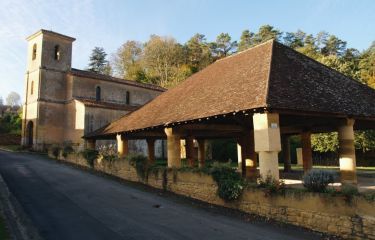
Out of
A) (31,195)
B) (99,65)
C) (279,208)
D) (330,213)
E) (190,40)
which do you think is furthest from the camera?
(99,65)

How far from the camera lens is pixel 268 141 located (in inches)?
452

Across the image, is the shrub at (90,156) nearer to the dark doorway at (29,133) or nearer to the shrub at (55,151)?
the shrub at (55,151)

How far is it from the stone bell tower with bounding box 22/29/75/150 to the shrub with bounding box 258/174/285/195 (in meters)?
31.9

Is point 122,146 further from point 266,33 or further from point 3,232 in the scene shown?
point 266,33

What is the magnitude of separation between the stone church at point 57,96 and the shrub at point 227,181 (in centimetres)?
2518

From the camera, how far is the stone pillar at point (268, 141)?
11.5m

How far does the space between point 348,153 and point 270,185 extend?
427 cm

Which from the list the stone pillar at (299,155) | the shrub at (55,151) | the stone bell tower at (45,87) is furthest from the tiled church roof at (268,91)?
the stone bell tower at (45,87)

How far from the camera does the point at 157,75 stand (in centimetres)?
6075

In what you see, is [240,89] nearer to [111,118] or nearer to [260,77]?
[260,77]

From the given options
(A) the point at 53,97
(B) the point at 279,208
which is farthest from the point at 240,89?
(A) the point at 53,97

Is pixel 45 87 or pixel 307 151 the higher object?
pixel 45 87

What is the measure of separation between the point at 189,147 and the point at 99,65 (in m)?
61.7

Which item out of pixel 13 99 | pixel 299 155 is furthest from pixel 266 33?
pixel 13 99
